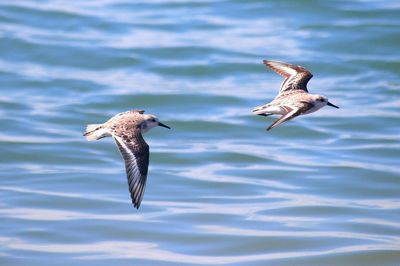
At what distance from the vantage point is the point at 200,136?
556 inches

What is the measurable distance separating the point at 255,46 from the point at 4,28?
17.4ft

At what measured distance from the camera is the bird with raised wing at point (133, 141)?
8023mm

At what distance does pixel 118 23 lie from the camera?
19.9 meters

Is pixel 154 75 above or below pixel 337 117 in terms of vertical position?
above

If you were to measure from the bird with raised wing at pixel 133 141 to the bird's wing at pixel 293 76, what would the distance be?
5.39 ft

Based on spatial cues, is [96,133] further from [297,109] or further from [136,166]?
[297,109]

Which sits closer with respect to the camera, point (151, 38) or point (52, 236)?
point (52, 236)

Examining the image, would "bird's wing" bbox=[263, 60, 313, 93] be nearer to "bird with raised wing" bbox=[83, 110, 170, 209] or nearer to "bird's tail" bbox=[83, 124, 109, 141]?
"bird with raised wing" bbox=[83, 110, 170, 209]

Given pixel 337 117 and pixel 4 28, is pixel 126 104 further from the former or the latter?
pixel 4 28

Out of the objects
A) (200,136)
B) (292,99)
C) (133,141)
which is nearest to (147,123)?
(133,141)

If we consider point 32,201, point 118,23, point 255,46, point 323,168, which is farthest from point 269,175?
point 118,23

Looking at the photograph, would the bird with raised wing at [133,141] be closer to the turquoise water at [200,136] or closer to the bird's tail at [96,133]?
the bird's tail at [96,133]

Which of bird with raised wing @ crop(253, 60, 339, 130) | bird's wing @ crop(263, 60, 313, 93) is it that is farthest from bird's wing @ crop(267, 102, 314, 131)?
bird's wing @ crop(263, 60, 313, 93)

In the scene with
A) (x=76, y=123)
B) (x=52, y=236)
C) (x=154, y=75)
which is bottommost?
(x=52, y=236)
